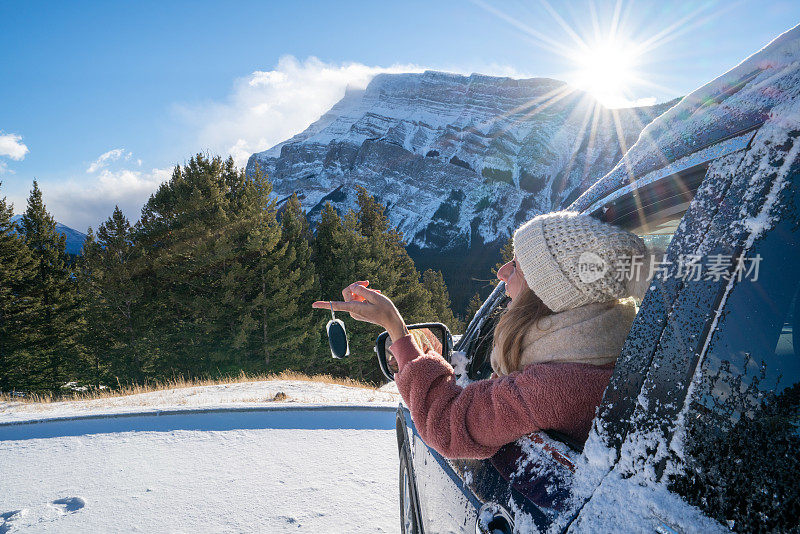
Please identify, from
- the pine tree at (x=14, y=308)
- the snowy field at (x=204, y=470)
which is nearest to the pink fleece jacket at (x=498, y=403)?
the snowy field at (x=204, y=470)

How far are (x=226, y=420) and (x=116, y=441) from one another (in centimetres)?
94

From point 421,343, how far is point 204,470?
2.51 metres

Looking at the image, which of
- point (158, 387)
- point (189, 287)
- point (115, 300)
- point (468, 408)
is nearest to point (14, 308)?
point (115, 300)

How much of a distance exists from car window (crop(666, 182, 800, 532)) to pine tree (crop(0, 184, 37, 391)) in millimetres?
28016

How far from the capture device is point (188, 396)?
22.4 feet

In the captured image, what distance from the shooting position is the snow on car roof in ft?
2.45

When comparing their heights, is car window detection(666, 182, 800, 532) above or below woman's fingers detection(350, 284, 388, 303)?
below

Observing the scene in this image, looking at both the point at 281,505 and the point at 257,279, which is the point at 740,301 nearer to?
the point at 281,505

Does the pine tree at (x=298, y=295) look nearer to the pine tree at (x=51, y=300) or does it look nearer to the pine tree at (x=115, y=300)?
the pine tree at (x=115, y=300)

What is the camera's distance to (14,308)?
2236cm

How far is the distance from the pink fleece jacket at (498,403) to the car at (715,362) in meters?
0.09

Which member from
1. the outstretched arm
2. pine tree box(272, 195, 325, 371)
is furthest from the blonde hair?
pine tree box(272, 195, 325, 371)

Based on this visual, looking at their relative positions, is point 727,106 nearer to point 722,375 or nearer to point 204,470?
point 722,375

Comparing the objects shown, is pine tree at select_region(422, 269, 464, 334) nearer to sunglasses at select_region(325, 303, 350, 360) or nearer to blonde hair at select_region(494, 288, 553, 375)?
sunglasses at select_region(325, 303, 350, 360)
